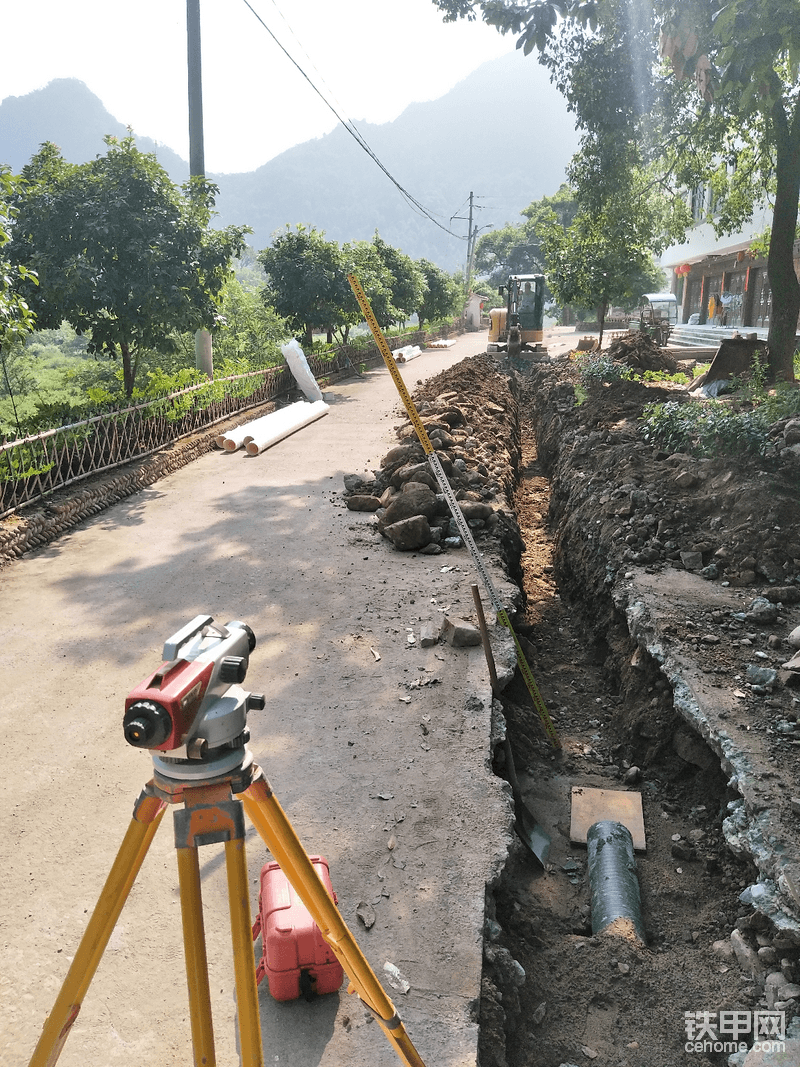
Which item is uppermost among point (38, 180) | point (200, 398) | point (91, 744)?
point (38, 180)

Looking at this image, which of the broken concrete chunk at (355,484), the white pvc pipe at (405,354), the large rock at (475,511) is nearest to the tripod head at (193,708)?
the large rock at (475,511)

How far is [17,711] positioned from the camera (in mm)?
5082

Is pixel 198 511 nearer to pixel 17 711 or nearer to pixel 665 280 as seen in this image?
pixel 17 711

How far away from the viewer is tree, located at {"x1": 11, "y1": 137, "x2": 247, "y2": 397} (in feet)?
33.8

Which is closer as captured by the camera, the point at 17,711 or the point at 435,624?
the point at 17,711

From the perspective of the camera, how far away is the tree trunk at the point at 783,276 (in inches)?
427

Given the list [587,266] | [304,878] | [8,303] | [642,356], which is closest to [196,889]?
[304,878]

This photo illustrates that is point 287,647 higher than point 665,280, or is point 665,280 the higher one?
point 665,280

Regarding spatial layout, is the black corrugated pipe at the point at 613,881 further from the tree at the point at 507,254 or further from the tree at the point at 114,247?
the tree at the point at 507,254

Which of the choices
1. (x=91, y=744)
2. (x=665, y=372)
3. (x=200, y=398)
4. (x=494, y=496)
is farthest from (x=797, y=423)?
(x=200, y=398)

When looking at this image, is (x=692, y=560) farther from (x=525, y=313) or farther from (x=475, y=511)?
(x=525, y=313)

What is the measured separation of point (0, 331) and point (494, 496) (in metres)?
5.50

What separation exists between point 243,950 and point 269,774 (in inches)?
106

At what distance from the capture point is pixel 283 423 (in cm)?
1502
